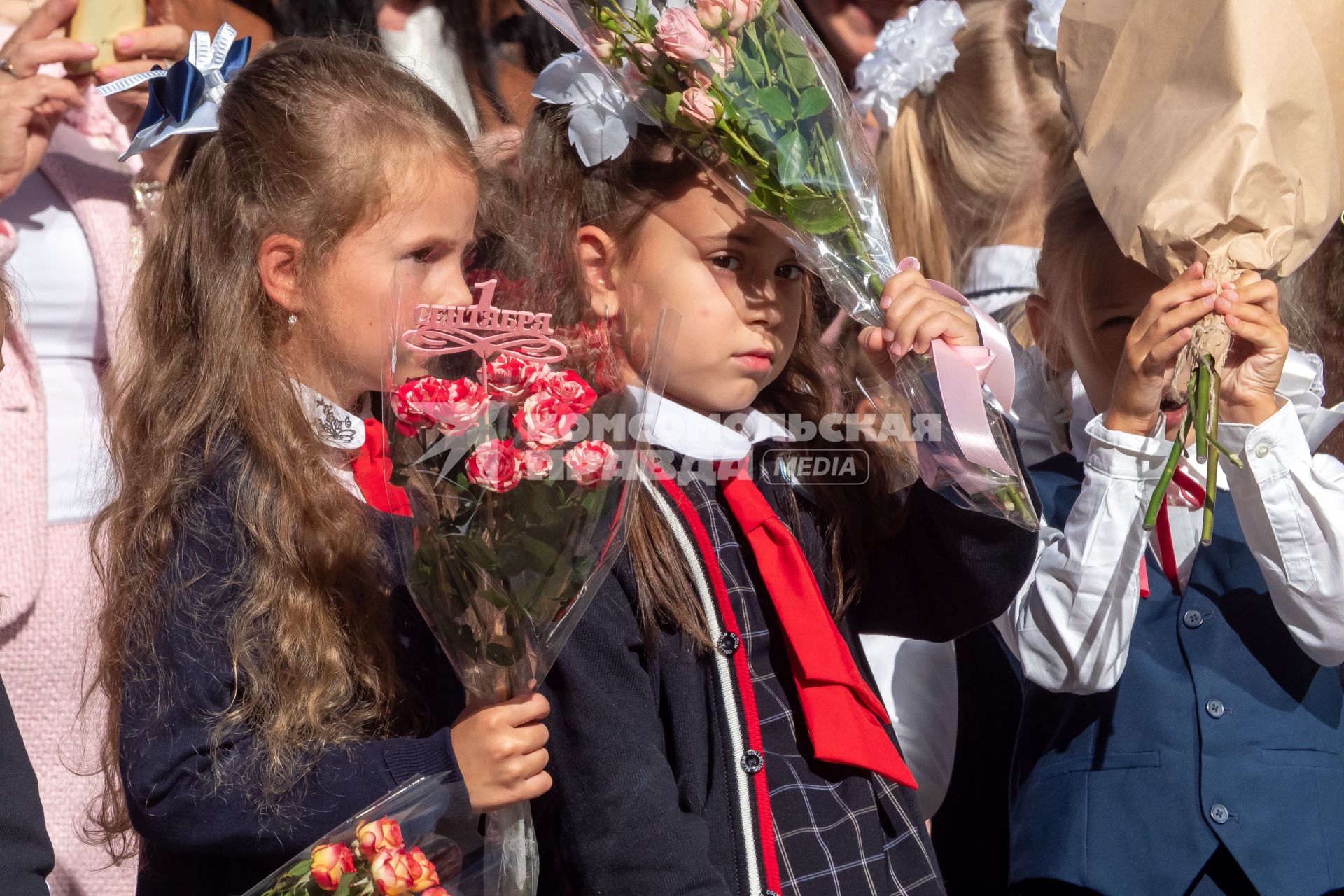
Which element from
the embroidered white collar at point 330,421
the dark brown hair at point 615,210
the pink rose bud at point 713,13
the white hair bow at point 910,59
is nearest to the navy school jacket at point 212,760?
the embroidered white collar at point 330,421

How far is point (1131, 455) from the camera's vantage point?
201 cm

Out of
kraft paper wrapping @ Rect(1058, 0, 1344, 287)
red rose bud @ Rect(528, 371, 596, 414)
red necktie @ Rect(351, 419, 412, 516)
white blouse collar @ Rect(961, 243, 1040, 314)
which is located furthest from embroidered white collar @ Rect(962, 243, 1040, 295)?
red rose bud @ Rect(528, 371, 596, 414)

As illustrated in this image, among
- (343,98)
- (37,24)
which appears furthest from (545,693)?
(37,24)

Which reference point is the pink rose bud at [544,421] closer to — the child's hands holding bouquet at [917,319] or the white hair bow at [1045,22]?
the child's hands holding bouquet at [917,319]

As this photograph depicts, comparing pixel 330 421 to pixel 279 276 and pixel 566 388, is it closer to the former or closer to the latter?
pixel 279 276

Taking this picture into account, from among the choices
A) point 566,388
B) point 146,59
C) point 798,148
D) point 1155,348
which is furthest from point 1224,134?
point 146,59

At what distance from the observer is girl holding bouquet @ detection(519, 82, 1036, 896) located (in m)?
1.80

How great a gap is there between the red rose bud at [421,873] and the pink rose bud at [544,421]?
1.54 ft

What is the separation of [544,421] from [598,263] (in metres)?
0.60

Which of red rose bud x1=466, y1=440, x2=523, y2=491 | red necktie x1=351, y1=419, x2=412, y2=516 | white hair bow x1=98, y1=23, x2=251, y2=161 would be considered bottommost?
red necktie x1=351, y1=419, x2=412, y2=516

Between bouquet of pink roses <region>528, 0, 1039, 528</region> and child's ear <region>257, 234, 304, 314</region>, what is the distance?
510 mm

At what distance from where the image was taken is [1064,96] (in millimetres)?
2182

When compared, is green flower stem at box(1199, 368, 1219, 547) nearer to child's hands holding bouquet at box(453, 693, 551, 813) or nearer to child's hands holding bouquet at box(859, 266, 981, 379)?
child's hands holding bouquet at box(859, 266, 981, 379)

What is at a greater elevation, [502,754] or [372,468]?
[372,468]
